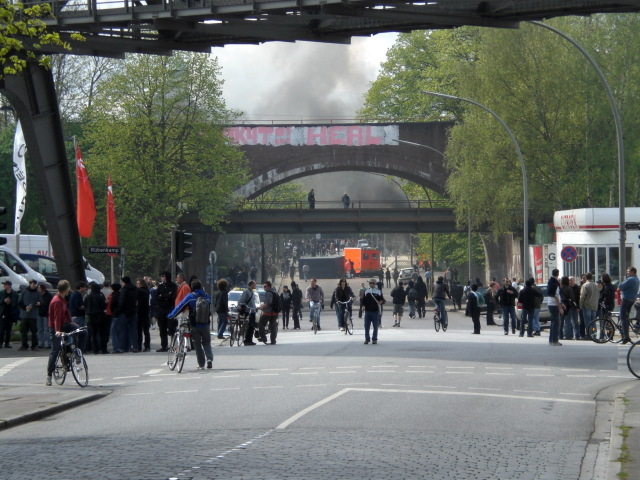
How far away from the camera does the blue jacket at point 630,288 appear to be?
86.6 feet

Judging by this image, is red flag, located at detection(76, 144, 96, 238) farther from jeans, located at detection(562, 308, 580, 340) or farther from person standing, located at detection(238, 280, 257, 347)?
jeans, located at detection(562, 308, 580, 340)

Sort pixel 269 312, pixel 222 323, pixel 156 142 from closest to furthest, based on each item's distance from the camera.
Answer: pixel 269 312
pixel 222 323
pixel 156 142

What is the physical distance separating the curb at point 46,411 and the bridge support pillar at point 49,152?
12756 mm

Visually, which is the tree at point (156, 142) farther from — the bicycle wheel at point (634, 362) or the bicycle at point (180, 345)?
the bicycle wheel at point (634, 362)

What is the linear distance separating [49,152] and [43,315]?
193 inches

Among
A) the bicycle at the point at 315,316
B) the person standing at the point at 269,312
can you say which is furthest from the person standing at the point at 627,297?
the bicycle at the point at 315,316

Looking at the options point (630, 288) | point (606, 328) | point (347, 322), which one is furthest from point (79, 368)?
point (347, 322)

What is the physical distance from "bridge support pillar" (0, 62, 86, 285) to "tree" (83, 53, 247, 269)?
2462cm

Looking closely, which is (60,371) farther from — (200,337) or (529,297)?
(529,297)

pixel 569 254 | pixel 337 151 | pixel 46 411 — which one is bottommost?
pixel 46 411

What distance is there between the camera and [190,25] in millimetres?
24156

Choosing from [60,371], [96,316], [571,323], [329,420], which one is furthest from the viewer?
[571,323]

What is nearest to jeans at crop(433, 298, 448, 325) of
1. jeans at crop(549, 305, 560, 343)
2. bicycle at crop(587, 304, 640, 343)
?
bicycle at crop(587, 304, 640, 343)

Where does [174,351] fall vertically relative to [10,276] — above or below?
below
